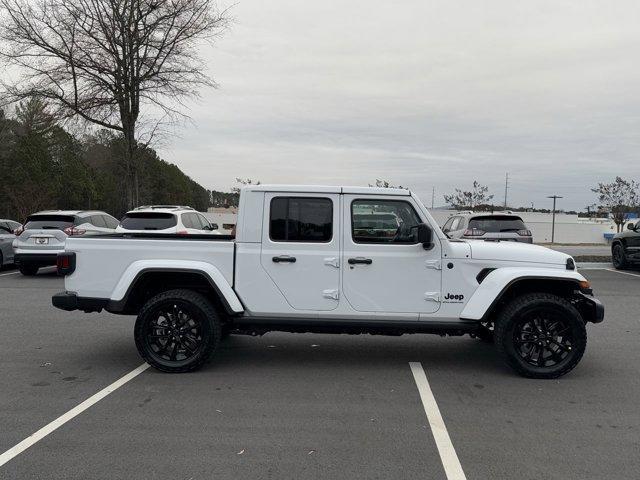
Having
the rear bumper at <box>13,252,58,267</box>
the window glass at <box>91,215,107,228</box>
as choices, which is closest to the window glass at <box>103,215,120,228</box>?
the window glass at <box>91,215,107,228</box>

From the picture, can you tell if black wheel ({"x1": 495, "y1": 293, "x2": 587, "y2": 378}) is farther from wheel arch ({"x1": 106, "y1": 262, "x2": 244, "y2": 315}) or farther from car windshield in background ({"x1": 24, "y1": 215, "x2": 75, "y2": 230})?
car windshield in background ({"x1": 24, "y1": 215, "x2": 75, "y2": 230})

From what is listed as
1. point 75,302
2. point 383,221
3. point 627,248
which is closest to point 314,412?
point 383,221

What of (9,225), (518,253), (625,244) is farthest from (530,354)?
(9,225)

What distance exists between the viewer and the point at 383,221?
5.58 m

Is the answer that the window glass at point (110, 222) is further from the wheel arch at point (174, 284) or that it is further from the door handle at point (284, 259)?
the door handle at point (284, 259)

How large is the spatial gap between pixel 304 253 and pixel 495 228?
31.5ft

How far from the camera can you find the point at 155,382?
17.5 ft

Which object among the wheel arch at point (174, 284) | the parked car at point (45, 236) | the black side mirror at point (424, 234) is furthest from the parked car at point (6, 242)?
the black side mirror at point (424, 234)

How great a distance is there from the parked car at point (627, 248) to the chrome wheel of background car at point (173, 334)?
13572mm

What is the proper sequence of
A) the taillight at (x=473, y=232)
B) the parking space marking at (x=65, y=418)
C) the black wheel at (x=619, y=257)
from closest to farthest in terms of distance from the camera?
the parking space marking at (x=65, y=418) < the taillight at (x=473, y=232) < the black wheel at (x=619, y=257)

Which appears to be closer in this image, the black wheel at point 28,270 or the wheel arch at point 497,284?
the wheel arch at point 497,284

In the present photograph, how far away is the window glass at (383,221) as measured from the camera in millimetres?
5527

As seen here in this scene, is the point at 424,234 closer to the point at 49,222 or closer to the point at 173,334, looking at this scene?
the point at 173,334

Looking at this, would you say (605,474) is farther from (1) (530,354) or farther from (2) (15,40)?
(2) (15,40)
